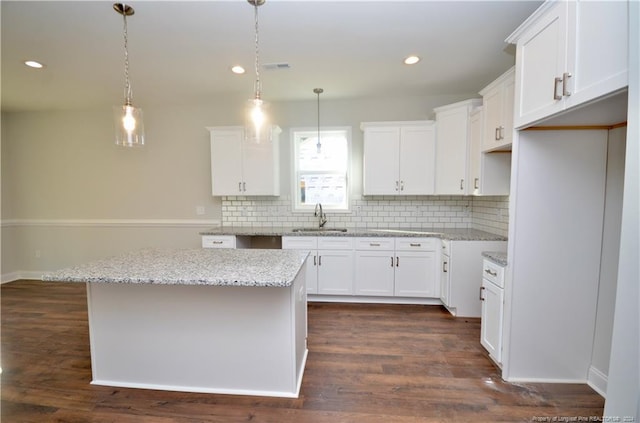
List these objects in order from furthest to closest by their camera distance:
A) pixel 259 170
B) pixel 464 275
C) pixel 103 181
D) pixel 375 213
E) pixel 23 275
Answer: pixel 23 275
pixel 103 181
pixel 375 213
pixel 259 170
pixel 464 275

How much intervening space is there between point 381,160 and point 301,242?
1.48 meters

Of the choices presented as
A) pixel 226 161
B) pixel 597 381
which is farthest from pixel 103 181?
pixel 597 381

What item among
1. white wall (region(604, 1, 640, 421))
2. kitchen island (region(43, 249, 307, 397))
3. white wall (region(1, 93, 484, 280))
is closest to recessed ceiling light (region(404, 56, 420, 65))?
white wall (region(1, 93, 484, 280))

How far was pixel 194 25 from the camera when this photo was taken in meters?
2.12

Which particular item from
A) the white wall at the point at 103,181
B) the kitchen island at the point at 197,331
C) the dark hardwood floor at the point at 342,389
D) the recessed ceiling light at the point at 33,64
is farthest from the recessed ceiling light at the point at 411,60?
the recessed ceiling light at the point at 33,64

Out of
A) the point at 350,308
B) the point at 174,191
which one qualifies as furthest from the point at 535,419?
the point at 174,191

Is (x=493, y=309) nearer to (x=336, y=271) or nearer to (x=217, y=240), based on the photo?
(x=336, y=271)

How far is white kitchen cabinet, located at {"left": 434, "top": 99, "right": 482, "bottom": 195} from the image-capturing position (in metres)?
3.16

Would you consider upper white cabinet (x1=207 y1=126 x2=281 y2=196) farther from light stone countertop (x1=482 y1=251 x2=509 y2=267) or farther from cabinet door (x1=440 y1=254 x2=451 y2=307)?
light stone countertop (x1=482 y1=251 x2=509 y2=267)

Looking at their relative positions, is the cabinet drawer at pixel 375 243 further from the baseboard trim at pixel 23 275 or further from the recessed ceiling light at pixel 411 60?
the baseboard trim at pixel 23 275

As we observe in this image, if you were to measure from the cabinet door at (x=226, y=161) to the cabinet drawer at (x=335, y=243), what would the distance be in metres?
1.34

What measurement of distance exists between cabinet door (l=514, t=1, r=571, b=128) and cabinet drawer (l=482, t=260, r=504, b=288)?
108 centimetres

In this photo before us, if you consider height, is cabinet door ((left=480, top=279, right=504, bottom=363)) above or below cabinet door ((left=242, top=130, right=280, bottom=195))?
below

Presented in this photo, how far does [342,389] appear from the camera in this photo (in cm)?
191
